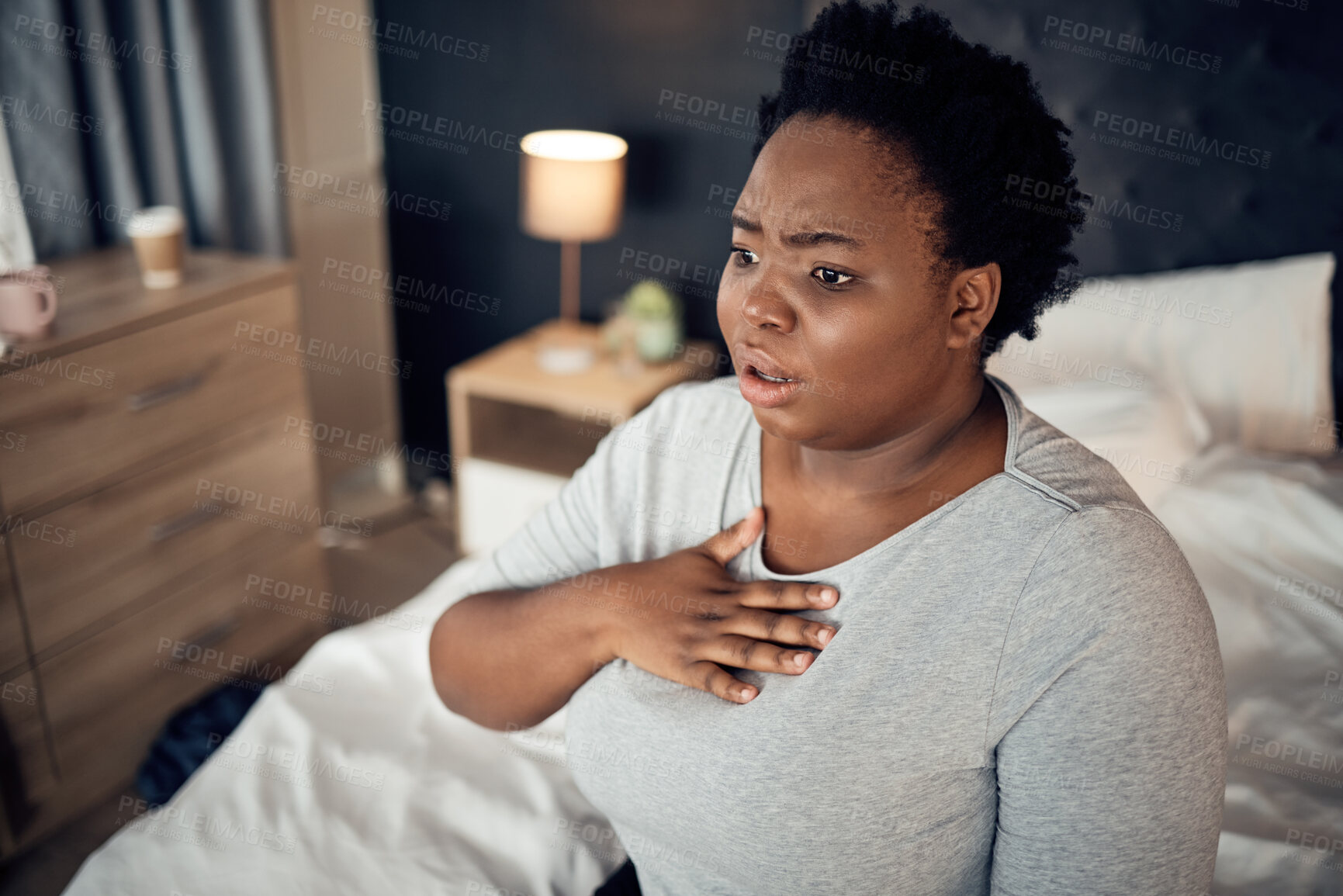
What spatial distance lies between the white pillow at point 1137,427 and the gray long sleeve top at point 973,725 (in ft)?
2.32

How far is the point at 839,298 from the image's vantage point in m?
0.79

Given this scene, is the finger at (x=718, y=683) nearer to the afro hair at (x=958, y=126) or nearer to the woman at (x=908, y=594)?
the woman at (x=908, y=594)

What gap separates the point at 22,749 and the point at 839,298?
67.1 inches

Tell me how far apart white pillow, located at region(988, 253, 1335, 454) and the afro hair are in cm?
93

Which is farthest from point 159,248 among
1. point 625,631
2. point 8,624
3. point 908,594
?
point 908,594

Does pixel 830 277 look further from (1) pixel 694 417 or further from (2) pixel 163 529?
(2) pixel 163 529

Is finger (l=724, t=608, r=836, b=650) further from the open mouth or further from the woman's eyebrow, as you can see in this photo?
the woman's eyebrow

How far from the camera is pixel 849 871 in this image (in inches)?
32.0

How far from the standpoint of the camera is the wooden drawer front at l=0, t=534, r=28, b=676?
1.62m

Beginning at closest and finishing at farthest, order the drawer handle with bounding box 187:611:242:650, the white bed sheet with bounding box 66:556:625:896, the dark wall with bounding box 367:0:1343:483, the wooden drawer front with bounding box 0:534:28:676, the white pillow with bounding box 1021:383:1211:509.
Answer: the white bed sheet with bounding box 66:556:625:896 → the white pillow with bounding box 1021:383:1211:509 → the wooden drawer front with bounding box 0:534:28:676 → the dark wall with bounding box 367:0:1343:483 → the drawer handle with bounding box 187:611:242:650

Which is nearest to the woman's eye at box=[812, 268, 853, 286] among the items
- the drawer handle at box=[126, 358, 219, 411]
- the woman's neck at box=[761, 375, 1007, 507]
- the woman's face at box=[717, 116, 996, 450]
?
the woman's face at box=[717, 116, 996, 450]

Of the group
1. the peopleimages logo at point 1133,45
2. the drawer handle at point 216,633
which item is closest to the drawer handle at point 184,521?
the drawer handle at point 216,633

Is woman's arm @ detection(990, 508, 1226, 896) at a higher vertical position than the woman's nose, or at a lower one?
lower

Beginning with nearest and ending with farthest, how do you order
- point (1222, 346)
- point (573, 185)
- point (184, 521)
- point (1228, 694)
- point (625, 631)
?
point (625, 631) → point (1228, 694) → point (1222, 346) → point (184, 521) → point (573, 185)
